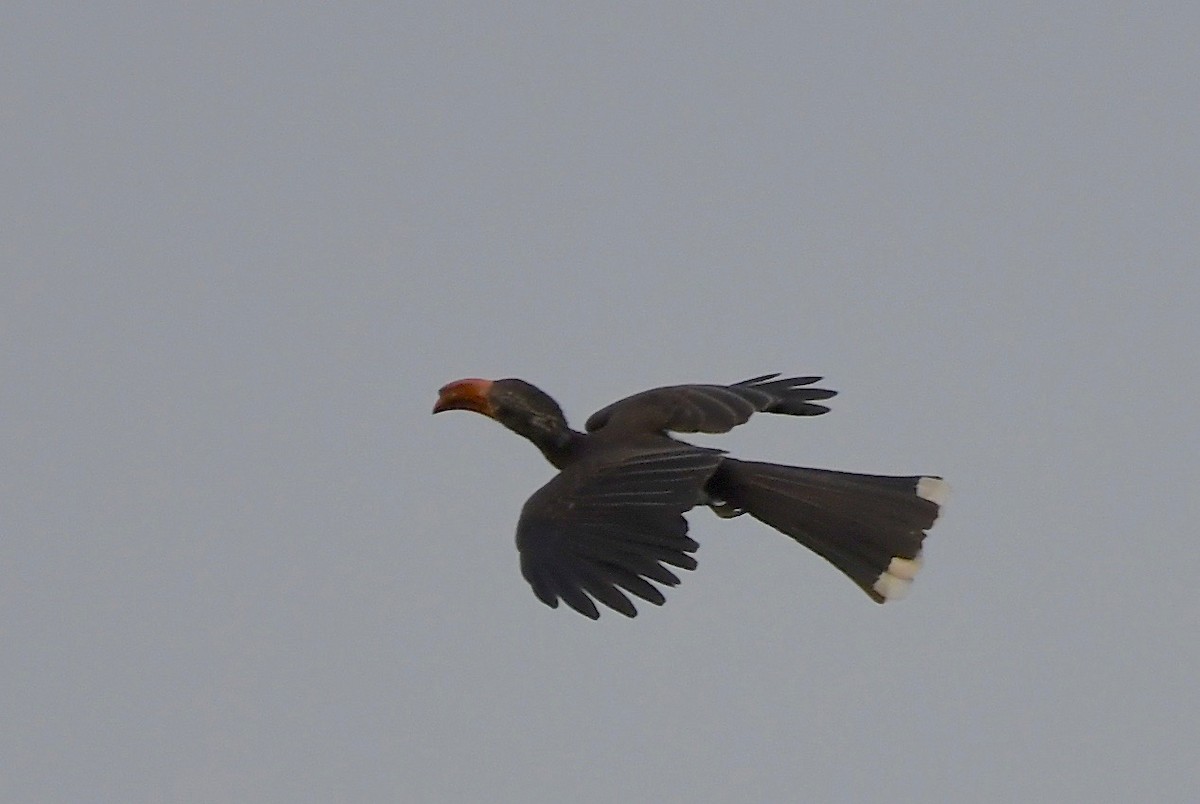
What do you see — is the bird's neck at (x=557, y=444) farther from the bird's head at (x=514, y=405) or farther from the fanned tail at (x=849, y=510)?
the fanned tail at (x=849, y=510)

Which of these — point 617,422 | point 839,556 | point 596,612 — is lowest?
point 596,612

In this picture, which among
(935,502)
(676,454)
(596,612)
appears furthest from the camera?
(935,502)

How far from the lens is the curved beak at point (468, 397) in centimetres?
1438

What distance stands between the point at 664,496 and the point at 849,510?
1.82m

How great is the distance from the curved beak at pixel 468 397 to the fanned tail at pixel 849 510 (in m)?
1.49

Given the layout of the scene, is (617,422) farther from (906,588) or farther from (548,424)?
(906,588)

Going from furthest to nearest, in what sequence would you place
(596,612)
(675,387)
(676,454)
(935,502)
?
1. (675,387)
2. (935,502)
3. (676,454)
4. (596,612)

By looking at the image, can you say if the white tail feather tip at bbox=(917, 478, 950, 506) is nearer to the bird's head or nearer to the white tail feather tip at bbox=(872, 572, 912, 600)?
the white tail feather tip at bbox=(872, 572, 912, 600)

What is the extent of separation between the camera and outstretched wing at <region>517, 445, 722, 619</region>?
12016 mm

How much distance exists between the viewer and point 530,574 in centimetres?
1225

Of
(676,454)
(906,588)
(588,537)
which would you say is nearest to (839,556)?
(906,588)

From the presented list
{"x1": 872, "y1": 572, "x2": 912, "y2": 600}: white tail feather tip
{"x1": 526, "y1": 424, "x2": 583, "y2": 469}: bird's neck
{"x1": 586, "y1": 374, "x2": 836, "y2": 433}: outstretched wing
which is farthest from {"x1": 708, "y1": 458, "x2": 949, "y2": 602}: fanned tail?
{"x1": 526, "y1": 424, "x2": 583, "y2": 469}: bird's neck

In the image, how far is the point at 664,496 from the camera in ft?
42.6

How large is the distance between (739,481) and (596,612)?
279 centimetres
